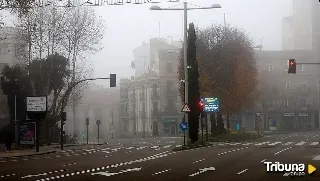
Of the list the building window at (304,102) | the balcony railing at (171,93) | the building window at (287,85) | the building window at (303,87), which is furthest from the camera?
the balcony railing at (171,93)

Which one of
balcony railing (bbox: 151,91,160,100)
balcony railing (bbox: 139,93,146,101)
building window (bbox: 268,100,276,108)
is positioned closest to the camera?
building window (bbox: 268,100,276,108)

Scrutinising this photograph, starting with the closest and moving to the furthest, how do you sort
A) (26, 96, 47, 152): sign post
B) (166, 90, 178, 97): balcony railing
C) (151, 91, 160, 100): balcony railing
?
(26, 96, 47, 152): sign post < (166, 90, 178, 97): balcony railing < (151, 91, 160, 100): balcony railing

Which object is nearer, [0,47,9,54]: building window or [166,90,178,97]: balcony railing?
[0,47,9,54]: building window

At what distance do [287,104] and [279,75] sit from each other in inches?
540

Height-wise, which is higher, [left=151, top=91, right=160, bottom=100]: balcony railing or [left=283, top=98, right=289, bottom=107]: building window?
[left=151, top=91, right=160, bottom=100]: balcony railing

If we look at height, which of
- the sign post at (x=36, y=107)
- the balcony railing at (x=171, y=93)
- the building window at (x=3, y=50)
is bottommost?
the sign post at (x=36, y=107)

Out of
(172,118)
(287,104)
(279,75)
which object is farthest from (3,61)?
(287,104)

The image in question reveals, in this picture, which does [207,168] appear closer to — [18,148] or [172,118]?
[18,148]

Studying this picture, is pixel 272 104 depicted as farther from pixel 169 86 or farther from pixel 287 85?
pixel 169 86

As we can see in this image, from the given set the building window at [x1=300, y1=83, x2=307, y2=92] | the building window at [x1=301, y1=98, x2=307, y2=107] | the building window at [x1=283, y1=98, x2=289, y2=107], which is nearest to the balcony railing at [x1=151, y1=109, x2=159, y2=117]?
the building window at [x1=283, y1=98, x2=289, y2=107]

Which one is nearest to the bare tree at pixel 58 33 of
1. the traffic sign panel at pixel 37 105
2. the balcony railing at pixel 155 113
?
the traffic sign panel at pixel 37 105

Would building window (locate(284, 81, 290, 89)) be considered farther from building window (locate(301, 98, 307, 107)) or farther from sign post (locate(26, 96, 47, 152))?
sign post (locate(26, 96, 47, 152))

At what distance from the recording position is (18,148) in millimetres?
42500

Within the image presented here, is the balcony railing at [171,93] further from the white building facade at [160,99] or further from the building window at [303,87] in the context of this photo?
the building window at [303,87]
